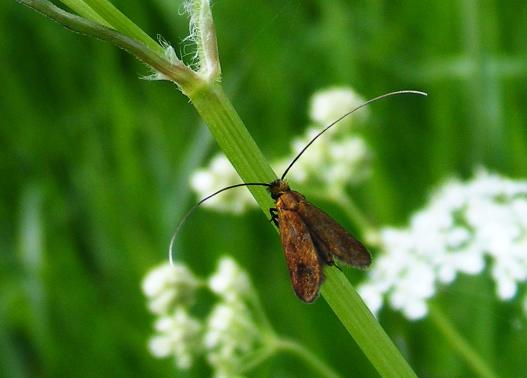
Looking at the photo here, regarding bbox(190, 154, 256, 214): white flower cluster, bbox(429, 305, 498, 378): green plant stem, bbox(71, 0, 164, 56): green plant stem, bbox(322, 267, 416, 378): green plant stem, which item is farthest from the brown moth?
bbox(190, 154, 256, 214): white flower cluster

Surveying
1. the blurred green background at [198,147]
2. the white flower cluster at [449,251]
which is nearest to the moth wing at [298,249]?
the white flower cluster at [449,251]

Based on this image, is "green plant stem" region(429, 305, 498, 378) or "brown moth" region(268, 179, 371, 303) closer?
"brown moth" region(268, 179, 371, 303)

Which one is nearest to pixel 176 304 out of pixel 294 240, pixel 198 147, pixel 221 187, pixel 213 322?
pixel 213 322

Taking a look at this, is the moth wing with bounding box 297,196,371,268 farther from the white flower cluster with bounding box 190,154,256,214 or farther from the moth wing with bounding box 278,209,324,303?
the white flower cluster with bounding box 190,154,256,214

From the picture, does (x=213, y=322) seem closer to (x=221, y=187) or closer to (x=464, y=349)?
(x=221, y=187)

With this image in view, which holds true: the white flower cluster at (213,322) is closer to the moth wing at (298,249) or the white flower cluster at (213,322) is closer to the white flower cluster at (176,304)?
the white flower cluster at (176,304)

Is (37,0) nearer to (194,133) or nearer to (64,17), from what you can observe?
(64,17)
